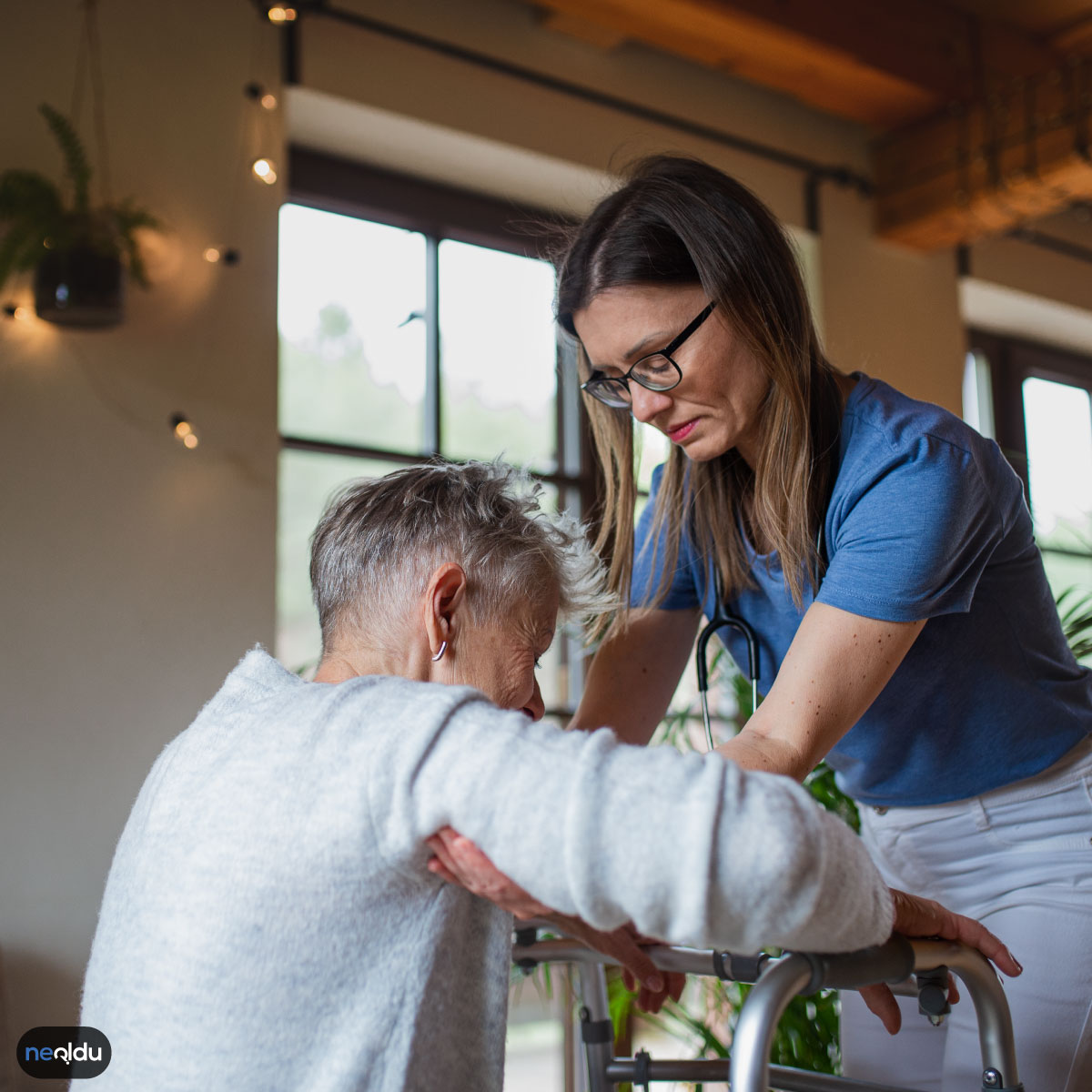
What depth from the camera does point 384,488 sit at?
3.75 ft

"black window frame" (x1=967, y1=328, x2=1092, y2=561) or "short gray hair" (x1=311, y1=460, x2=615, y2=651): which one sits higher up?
"black window frame" (x1=967, y1=328, x2=1092, y2=561)

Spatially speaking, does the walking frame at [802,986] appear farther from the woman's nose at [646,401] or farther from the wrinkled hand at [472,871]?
the woman's nose at [646,401]

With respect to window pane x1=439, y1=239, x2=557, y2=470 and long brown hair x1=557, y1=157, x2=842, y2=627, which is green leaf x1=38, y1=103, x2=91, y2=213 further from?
long brown hair x1=557, y1=157, x2=842, y2=627

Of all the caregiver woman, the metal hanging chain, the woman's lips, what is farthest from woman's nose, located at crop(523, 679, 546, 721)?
the metal hanging chain

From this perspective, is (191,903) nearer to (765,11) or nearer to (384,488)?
(384,488)

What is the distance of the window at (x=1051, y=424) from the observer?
206 inches

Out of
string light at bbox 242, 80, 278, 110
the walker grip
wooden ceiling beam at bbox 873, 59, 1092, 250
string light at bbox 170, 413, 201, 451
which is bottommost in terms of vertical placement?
the walker grip

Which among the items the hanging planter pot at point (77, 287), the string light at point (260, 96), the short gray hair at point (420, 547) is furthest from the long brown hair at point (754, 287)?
the string light at point (260, 96)

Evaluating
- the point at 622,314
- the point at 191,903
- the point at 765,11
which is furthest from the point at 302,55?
the point at 191,903

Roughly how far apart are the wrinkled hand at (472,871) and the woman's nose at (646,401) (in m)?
0.68

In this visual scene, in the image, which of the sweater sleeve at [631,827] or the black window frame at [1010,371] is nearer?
the sweater sleeve at [631,827]

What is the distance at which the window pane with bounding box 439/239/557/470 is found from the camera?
12.3ft

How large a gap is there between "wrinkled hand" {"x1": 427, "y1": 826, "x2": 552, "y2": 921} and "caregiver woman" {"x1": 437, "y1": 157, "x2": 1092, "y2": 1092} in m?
0.37

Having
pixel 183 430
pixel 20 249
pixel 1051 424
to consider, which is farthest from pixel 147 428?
pixel 1051 424
